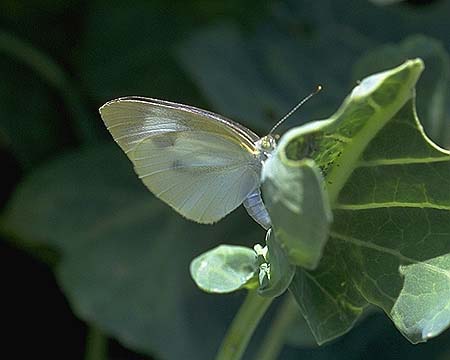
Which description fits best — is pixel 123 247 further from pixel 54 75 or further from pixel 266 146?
pixel 266 146

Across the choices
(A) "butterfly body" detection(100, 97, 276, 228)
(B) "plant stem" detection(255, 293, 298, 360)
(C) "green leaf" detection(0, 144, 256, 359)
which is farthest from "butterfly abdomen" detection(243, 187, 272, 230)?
(C) "green leaf" detection(0, 144, 256, 359)

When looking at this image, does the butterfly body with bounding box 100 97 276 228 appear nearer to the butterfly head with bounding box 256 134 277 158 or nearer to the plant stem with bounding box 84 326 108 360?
the butterfly head with bounding box 256 134 277 158

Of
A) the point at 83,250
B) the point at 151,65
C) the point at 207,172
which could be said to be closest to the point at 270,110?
the point at 151,65

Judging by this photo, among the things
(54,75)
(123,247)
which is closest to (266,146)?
(123,247)

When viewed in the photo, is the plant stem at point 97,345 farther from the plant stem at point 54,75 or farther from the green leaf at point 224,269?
the green leaf at point 224,269

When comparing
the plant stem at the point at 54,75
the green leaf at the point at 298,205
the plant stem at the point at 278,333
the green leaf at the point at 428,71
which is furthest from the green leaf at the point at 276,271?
the plant stem at the point at 54,75

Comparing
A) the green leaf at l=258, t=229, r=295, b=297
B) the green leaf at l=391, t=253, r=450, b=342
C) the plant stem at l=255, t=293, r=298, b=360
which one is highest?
the green leaf at l=258, t=229, r=295, b=297

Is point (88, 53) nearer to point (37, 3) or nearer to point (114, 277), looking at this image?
point (37, 3)
